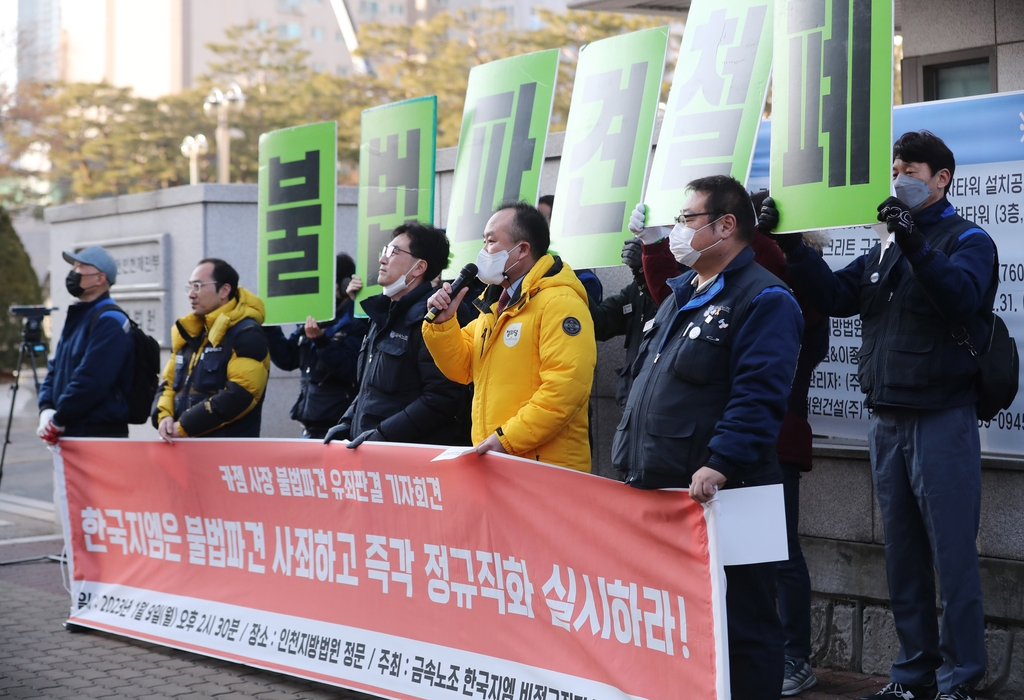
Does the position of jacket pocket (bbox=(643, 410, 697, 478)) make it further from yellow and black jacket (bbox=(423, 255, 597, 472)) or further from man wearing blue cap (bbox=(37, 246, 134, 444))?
man wearing blue cap (bbox=(37, 246, 134, 444))

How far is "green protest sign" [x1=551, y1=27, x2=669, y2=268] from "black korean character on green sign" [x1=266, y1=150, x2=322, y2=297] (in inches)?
69.2

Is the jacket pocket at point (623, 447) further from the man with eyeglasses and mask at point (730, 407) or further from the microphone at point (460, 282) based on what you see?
the microphone at point (460, 282)

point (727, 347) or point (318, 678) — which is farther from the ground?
point (727, 347)

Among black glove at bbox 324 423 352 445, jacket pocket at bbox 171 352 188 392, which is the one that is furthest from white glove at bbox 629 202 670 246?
jacket pocket at bbox 171 352 188 392

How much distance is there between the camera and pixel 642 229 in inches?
194

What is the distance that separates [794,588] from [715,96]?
2.16 m

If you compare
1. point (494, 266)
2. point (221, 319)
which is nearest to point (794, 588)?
point (494, 266)

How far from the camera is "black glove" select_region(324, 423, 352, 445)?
18.2ft

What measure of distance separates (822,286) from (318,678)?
9.44 ft

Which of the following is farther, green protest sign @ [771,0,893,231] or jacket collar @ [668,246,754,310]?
green protest sign @ [771,0,893,231]

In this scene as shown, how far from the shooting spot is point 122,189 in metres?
40.0

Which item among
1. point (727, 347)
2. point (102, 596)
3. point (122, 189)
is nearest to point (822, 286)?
point (727, 347)

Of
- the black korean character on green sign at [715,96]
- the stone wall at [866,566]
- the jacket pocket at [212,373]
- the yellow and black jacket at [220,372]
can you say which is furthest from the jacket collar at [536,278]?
the jacket pocket at [212,373]

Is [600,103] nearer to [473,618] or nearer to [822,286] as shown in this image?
[822,286]
